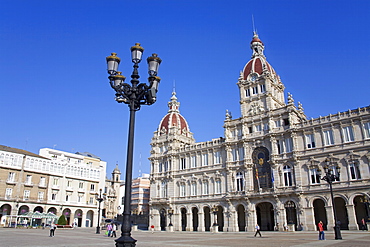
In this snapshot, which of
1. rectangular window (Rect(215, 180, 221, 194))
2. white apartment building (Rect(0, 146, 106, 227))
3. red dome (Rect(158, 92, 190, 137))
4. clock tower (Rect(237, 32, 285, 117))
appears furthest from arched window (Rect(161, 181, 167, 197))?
clock tower (Rect(237, 32, 285, 117))

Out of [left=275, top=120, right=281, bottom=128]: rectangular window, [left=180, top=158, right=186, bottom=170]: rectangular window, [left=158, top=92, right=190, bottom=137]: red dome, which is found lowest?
[left=180, top=158, right=186, bottom=170]: rectangular window

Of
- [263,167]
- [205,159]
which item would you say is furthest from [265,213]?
[205,159]

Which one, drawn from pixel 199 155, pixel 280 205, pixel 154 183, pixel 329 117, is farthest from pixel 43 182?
pixel 329 117

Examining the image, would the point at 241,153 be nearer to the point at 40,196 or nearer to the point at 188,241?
the point at 188,241

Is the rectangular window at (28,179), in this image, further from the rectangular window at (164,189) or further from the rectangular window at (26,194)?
the rectangular window at (164,189)

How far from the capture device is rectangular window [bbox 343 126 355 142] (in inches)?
1753

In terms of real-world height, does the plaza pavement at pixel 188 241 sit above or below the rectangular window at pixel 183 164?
below

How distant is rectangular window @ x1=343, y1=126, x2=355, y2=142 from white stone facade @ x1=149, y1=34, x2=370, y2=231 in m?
0.13

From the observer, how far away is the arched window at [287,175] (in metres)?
49.0

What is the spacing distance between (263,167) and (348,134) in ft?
45.5

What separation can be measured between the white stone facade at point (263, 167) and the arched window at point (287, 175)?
0.50 feet

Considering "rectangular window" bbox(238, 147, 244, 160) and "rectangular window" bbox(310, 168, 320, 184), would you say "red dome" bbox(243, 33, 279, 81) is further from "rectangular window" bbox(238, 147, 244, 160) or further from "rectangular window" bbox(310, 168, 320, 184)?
"rectangular window" bbox(310, 168, 320, 184)

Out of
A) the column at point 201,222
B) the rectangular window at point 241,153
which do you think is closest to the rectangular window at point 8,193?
the column at point 201,222

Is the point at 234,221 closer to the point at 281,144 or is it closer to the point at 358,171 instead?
the point at 281,144
